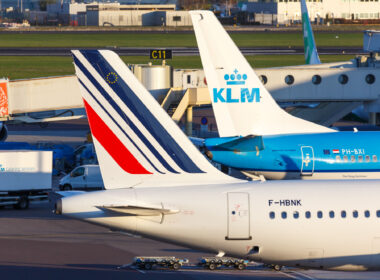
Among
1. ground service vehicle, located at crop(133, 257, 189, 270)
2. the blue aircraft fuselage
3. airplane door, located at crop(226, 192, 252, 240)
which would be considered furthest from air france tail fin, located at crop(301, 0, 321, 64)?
airplane door, located at crop(226, 192, 252, 240)

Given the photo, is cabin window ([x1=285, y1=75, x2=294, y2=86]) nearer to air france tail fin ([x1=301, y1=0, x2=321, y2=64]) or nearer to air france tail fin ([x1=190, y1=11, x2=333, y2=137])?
air france tail fin ([x1=190, y1=11, x2=333, y2=137])

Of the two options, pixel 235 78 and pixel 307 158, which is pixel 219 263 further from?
pixel 235 78

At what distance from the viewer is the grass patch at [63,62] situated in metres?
120

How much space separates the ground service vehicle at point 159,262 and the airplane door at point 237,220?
6.67 m

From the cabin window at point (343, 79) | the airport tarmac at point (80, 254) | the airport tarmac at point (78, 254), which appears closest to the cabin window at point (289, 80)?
the cabin window at point (343, 79)

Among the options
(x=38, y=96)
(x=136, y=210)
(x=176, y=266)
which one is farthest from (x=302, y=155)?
(x=38, y=96)

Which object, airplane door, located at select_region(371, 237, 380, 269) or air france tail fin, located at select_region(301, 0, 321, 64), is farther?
air france tail fin, located at select_region(301, 0, 321, 64)

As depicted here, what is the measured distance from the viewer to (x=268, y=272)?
32.9 metres

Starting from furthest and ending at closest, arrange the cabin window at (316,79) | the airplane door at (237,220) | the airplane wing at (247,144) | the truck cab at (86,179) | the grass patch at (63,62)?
the grass patch at (63,62) → the cabin window at (316,79) → the truck cab at (86,179) → the airplane wing at (247,144) → the airplane door at (237,220)

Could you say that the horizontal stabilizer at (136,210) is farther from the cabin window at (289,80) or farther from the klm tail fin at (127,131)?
the cabin window at (289,80)

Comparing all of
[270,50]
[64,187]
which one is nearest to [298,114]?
[64,187]

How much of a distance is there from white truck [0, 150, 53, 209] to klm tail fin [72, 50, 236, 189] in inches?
866

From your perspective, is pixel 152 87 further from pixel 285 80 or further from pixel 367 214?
pixel 367 214

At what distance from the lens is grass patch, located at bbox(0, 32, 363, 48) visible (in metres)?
166
